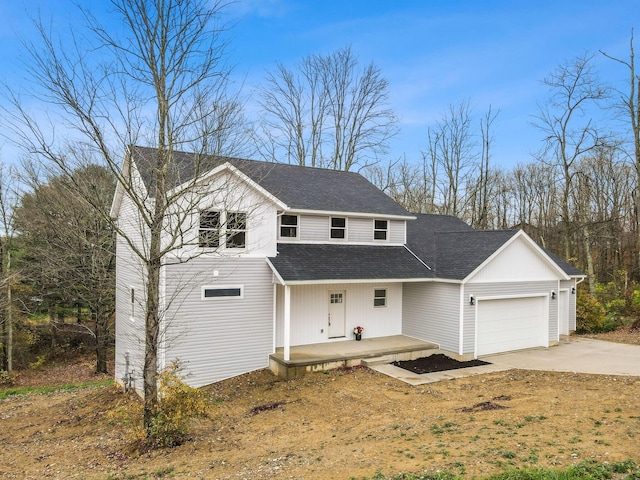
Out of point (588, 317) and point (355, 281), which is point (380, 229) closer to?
point (355, 281)

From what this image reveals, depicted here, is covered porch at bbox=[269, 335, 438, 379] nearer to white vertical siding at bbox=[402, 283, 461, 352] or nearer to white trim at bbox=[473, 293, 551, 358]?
white vertical siding at bbox=[402, 283, 461, 352]

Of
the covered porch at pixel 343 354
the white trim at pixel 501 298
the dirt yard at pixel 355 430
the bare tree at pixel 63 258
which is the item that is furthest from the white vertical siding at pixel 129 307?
the white trim at pixel 501 298

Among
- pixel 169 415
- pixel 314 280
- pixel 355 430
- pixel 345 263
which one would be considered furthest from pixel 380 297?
pixel 169 415

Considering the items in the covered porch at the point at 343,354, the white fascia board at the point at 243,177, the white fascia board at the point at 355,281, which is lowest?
the covered porch at the point at 343,354

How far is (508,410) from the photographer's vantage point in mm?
8695

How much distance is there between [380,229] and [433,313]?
3.85 meters

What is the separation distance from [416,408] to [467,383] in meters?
2.72

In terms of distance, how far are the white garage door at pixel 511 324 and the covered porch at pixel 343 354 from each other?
1.93m

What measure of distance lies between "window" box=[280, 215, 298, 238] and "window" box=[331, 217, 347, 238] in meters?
1.52

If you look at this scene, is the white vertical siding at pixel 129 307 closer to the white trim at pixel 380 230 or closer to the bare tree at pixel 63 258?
the bare tree at pixel 63 258

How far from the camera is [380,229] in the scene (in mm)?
16734

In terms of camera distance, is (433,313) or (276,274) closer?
(276,274)

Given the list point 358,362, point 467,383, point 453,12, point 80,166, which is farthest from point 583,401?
point 453,12

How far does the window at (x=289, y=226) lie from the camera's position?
14.7 m
